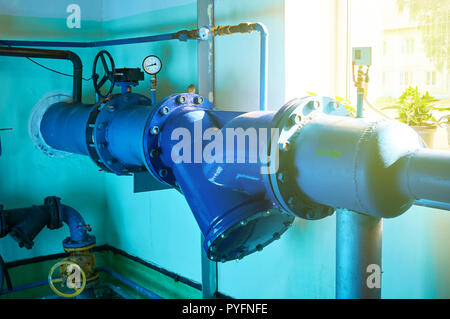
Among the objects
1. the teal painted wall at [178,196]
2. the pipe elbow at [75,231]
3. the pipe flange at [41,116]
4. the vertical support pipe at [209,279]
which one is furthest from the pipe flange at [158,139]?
the pipe flange at [41,116]

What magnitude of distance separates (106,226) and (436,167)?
7.19 feet

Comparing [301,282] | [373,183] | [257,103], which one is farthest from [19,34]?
[373,183]

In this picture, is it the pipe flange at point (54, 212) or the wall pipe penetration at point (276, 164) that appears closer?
the wall pipe penetration at point (276, 164)

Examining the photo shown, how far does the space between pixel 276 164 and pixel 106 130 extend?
0.87 metres

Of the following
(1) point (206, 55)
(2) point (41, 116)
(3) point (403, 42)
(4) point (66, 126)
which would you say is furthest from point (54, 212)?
(3) point (403, 42)

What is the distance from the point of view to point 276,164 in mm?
877

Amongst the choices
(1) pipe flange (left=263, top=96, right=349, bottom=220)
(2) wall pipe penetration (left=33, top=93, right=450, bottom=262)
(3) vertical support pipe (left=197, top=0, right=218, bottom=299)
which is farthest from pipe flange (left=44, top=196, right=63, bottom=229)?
(1) pipe flange (left=263, top=96, right=349, bottom=220)

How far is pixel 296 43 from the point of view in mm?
1601

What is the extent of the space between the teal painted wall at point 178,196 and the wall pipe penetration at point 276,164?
436 millimetres

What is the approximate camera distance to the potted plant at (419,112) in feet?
4.66

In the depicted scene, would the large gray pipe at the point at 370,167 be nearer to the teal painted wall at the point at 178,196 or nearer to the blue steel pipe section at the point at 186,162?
the blue steel pipe section at the point at 186,162

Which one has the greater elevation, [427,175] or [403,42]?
[403,42]

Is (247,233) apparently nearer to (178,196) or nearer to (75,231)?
(178,196)

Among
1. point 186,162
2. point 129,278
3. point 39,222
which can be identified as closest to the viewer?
point 186,162
